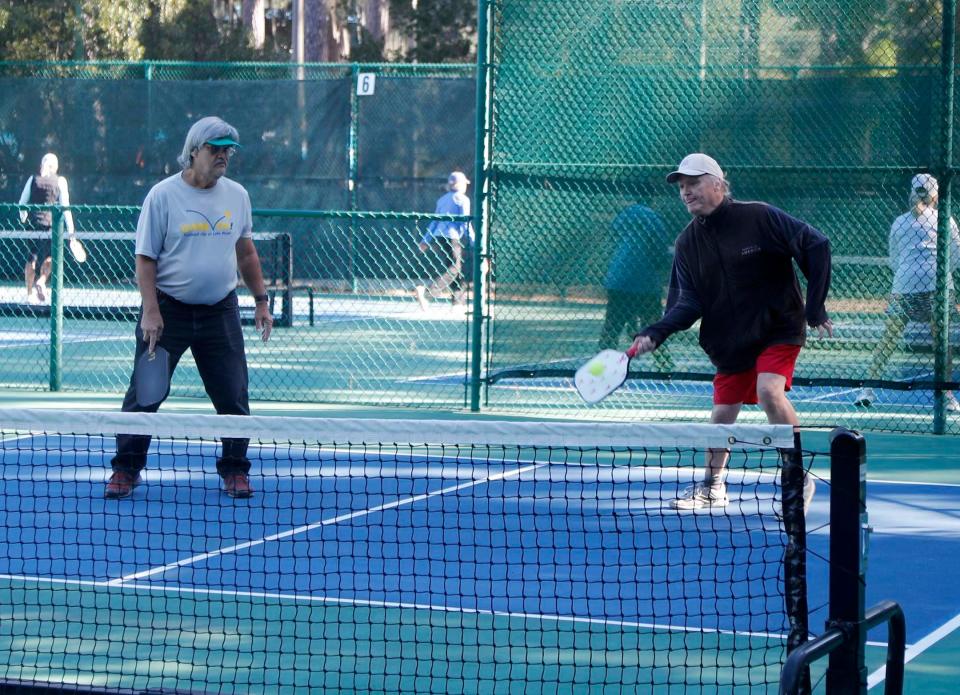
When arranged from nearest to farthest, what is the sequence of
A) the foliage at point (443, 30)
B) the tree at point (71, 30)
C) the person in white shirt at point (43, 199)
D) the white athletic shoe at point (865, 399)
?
1. the white athletic shoe at point (865, 399)
2. the person in white shirt at point (43, 199)
3. the tree at point (71, 30)
4. the foliage at point (443, 30)

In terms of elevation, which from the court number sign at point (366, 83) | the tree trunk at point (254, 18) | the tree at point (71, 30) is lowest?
the court number sign at point (366, 83)

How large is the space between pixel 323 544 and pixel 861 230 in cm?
506

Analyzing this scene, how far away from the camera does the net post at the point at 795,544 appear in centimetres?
404

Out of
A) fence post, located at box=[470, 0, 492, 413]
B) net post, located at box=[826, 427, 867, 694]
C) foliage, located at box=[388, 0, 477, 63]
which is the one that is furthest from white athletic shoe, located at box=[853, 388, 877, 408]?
foliage, located at box=[388, 0, 477, 63]

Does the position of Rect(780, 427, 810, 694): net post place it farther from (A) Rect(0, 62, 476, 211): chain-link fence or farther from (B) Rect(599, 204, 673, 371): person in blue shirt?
(A) Rect(0, 62, 476, 211): chain-link fence

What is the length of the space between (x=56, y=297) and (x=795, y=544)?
359 inches

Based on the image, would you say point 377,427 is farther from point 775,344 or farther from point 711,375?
point 711,375

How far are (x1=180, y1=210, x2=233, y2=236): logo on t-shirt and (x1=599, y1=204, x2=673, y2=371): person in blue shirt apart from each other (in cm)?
390

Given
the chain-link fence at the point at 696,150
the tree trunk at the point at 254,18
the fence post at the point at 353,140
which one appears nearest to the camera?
the chain-link fence at the point at 696,150

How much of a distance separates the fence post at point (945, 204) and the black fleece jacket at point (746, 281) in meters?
3.45

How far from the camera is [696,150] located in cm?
1075

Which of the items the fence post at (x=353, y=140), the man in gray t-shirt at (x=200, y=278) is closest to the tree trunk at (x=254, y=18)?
the fence post at (x=353, y=140)

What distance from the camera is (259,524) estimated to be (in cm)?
721

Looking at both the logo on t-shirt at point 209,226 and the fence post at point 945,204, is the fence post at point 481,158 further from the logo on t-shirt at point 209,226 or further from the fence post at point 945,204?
the logo on t-shirt at point 209,226
